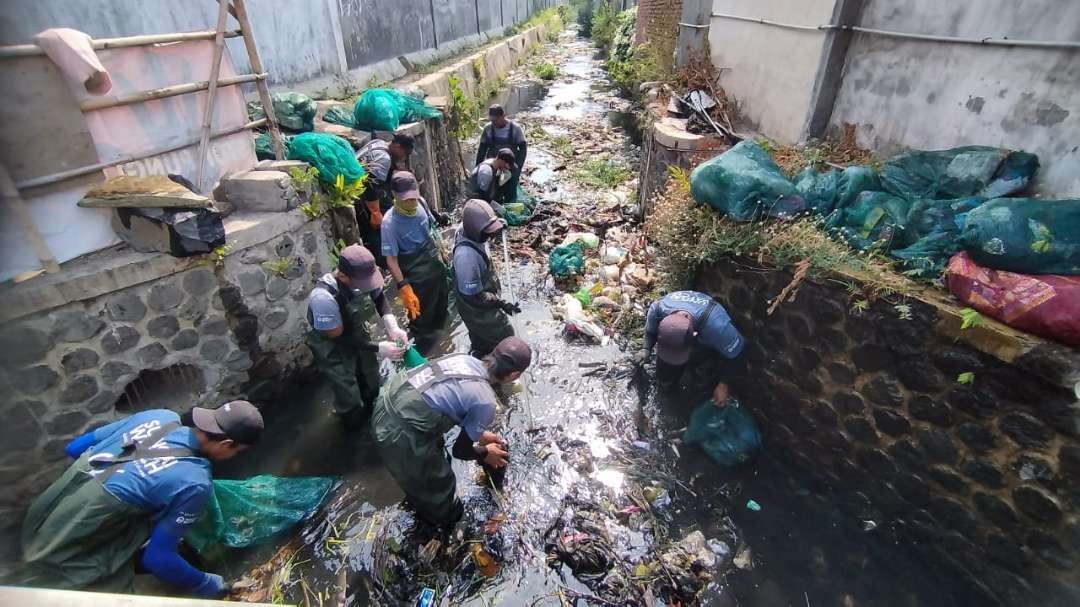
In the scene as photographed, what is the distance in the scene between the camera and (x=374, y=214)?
20.9 feet

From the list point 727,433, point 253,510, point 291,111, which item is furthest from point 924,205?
point 291,111

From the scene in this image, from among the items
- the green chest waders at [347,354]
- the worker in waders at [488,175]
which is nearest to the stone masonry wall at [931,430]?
the green chest waders at [347,354]

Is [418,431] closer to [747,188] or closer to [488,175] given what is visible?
[747,188]

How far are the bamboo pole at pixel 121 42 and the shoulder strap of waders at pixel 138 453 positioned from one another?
8.38 feet

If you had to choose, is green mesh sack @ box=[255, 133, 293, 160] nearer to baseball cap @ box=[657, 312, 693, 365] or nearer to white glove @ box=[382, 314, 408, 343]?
white glove @ box=[382, 314, 408, 343]

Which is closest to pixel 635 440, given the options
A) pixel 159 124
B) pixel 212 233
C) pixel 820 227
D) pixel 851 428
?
pixel 851 428

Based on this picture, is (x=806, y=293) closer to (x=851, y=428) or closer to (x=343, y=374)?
(x=851, y=428)

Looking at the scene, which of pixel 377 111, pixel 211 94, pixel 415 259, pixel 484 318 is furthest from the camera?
pixel 377 111

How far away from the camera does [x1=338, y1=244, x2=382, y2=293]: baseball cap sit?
398 centimetres

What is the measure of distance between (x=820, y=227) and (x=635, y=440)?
250 centimetres

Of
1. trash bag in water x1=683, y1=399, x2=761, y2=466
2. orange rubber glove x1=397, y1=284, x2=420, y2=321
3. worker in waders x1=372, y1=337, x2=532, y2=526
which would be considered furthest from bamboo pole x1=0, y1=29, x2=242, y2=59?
trash bag in water x1=683, y1=399, x2=761, y2=466

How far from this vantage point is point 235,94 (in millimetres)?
A: 4773

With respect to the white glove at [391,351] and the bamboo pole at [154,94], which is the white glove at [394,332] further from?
the bamboo pole at [154,94]

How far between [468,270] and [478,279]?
0.42ft
